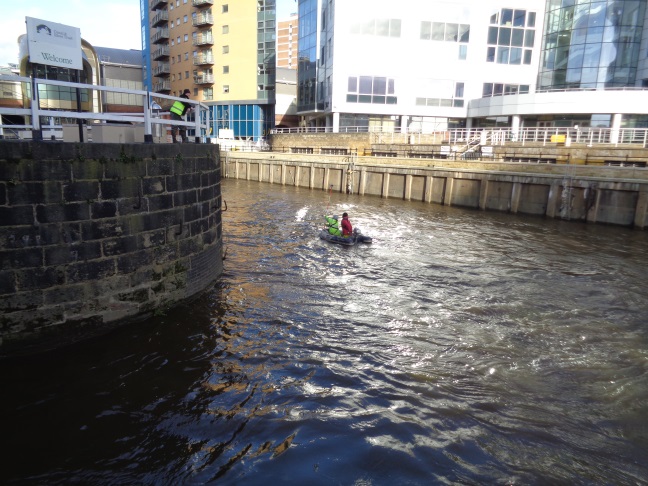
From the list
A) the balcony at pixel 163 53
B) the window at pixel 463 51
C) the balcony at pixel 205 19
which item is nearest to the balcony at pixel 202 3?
the balcony at pixel 205 19

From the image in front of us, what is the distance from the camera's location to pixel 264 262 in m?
15.0

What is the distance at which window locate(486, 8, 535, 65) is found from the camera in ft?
156

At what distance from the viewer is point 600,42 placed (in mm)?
42969

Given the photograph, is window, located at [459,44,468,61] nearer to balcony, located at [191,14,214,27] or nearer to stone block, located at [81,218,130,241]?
balcony, located at [191,14,214,27]

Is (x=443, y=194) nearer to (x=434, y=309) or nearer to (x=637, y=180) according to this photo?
(x=637, y=180)

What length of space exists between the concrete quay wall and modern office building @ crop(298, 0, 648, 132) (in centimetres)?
1251

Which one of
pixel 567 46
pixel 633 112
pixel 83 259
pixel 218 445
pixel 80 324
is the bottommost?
pixel 218 445

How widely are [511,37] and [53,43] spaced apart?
50.0 m

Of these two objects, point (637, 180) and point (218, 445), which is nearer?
point (218, 445)

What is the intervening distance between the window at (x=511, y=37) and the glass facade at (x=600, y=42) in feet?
11.0

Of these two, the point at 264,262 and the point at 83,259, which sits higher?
the point at 83,259

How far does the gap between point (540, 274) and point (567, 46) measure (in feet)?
132

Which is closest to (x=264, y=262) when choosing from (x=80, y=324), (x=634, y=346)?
(x=80, y=324)

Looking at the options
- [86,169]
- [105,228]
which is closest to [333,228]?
[105,228]
